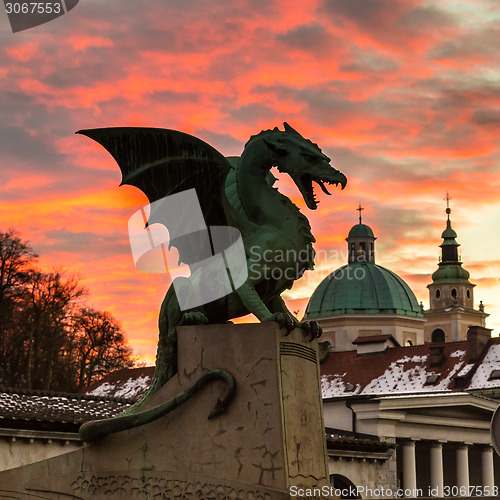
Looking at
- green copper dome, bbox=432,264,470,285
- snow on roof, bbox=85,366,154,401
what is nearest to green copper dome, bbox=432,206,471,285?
green copper dome, bbox=432,264,470,285

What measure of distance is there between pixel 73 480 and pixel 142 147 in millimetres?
3325

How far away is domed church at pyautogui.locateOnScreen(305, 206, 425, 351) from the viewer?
310ft

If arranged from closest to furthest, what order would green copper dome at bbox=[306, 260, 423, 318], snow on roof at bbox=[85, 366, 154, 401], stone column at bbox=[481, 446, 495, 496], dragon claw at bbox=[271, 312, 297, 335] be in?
1. dragon claw at bbox=[271, 312, 297, 335]
2. stone column at bbox=[481, 446, 495, 496]
3. snow on roof at bbox=[85, 366, 154, 401]
4. green copper dome at bbox=[306, 260, 423, 318]

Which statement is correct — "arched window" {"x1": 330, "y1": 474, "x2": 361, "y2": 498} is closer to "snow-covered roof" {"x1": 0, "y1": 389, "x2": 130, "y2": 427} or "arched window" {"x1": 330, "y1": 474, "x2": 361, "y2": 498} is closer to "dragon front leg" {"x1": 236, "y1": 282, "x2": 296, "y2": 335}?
"snow-covered roof" {"x1": 0, "y1": 389, "x2": 130, "y2": 427}

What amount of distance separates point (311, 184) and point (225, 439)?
2744mm

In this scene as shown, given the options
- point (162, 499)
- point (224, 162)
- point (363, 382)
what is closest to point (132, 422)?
point (162, 499)

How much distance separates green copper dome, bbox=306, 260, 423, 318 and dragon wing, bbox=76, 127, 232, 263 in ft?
272

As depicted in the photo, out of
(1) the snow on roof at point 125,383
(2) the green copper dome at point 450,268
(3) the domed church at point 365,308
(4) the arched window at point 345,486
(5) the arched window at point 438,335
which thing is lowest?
(4) the arched window at point 345,486

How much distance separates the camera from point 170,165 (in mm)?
12523

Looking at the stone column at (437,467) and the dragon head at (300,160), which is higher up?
the dragon head at (300,160)

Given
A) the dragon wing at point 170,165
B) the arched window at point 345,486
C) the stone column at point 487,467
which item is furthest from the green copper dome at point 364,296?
the dragon wing at point 170,165

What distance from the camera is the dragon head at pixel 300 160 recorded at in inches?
482

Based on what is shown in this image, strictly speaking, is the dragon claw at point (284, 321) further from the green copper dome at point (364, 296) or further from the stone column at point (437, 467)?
the green copper dome at point (364, 296)

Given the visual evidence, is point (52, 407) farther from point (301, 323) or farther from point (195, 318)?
point (301, 323)
